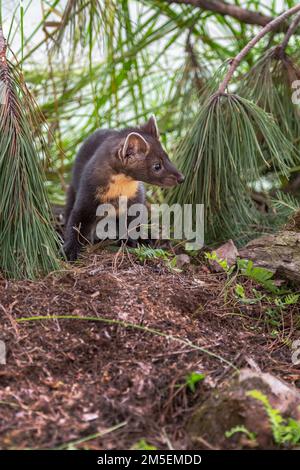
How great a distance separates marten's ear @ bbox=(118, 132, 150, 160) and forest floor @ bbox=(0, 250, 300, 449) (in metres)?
0.93

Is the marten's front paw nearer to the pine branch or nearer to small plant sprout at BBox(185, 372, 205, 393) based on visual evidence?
small plant sprout at BBox(185, 372, 205, 393)

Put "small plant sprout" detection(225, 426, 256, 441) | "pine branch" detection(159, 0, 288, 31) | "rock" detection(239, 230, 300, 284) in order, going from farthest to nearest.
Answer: "pine branch" detection(159, 0, 288, 31)
"rock" detection(239, 230, 300, 284)
"small plant sprout" detection(225, 426, 256, 441)

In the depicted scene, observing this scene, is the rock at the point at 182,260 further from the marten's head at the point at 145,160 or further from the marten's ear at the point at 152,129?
the marten's ear at the point at 152,129

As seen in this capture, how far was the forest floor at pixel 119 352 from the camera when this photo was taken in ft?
8.68

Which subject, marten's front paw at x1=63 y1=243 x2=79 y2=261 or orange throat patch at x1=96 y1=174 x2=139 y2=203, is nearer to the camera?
marten's front paw at x1=63 y1=243 x2=79 y2=261

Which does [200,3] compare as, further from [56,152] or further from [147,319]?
[147,319]

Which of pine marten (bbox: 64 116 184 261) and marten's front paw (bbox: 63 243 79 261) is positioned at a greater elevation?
pine marten (bbox: 64 116 184 261)

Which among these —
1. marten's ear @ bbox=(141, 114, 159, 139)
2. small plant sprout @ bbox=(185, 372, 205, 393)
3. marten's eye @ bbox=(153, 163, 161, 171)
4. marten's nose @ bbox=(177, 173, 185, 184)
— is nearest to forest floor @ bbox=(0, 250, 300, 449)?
small plant sprout @ bbox=(185, 372, 205, 393)

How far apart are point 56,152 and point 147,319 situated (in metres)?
3.31

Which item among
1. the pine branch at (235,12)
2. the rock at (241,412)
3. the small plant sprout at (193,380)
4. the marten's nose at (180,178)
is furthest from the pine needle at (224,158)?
the rock at (241,412)

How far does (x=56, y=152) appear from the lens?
20.8 feet

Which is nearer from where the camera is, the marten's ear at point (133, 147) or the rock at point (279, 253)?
the rock at point (279, 253)

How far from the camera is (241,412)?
2.62 metres

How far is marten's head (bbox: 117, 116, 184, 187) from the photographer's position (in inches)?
181
